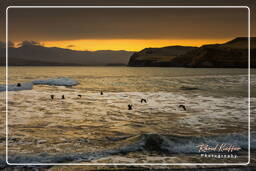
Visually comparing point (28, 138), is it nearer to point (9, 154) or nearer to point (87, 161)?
point (9, 154)

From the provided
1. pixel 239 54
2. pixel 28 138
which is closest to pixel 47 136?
pixel 28 138

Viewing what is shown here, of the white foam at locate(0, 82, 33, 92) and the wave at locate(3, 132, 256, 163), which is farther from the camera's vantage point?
the white foam at locate(0, 82, 33, 92)

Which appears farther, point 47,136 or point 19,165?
point 47,136

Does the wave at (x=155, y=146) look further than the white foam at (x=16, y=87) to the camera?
No

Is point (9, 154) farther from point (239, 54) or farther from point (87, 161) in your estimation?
point (239, 54)

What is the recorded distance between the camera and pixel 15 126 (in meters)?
10.5

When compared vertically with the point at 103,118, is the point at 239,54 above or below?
above

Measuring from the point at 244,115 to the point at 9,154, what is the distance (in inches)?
482

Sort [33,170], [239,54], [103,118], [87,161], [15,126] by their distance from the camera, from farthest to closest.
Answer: [239,54] < [103,118] < [15,126] < [87,161] < [33,170]

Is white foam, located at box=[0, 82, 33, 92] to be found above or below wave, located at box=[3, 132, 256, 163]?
above

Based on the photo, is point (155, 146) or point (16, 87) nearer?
point (155, 146)

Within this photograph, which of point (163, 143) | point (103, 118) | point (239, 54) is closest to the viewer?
point (163, 143)

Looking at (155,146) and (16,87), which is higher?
(16,87)

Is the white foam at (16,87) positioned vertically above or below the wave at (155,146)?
above
